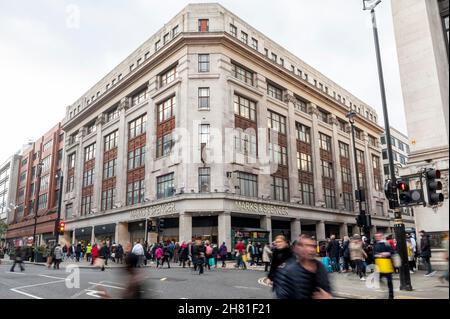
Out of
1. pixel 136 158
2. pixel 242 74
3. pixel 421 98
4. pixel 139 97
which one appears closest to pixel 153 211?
pixel 136 158

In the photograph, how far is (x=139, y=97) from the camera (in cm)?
4284

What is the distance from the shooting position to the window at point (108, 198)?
43.2 metres

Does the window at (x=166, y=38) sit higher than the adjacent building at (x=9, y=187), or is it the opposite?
the window at (x=166, y=38)

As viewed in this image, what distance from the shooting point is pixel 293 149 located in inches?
1639

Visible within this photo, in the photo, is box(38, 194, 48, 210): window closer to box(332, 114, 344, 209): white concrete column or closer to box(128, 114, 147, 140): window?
box(128, 114, 147, 140): window

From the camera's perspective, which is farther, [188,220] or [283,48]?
[283,48]

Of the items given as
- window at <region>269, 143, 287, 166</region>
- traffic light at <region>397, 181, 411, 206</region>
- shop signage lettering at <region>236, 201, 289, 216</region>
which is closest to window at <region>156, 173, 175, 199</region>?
shop signage lettering at <region>236, 201, 289, 216</region>

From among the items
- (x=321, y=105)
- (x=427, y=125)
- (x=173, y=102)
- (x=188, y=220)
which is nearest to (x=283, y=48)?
(x=321, y=105)

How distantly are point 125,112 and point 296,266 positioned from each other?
42148 millimetres

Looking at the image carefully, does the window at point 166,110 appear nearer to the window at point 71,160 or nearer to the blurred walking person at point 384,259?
the window at point 71,160

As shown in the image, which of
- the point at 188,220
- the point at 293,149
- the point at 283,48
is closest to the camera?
the point at 188,220

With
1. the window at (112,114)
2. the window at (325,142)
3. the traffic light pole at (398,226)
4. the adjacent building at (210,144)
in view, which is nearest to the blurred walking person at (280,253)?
the traffic light pole at (398,226)

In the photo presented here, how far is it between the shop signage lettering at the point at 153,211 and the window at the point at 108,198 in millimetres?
6057
